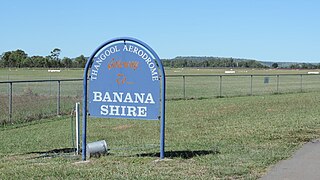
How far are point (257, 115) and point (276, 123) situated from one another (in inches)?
126

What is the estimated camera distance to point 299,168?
8.08 meters

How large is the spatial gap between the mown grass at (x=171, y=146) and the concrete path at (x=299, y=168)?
0.55 ft

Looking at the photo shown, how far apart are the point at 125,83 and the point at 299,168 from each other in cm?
291

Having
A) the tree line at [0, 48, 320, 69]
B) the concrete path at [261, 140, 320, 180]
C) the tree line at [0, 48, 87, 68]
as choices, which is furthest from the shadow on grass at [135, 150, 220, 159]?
the tree line at [0, 48, 87, 68]

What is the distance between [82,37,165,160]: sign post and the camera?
8578 mm

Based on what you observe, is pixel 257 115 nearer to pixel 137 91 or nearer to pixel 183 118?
pixel 183 118

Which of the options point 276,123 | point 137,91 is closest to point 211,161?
point 137,91

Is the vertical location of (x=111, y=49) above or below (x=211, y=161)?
above

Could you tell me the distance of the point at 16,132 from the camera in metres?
16.8

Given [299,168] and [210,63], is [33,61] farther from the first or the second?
[299,168]

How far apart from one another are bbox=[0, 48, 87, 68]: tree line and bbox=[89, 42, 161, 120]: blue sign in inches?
4202

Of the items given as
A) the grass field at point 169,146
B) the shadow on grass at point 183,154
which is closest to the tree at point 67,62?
the grass field at point 169,146

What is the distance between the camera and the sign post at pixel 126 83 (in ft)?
28.1

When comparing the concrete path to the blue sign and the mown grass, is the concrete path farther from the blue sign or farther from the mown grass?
the blue sign
